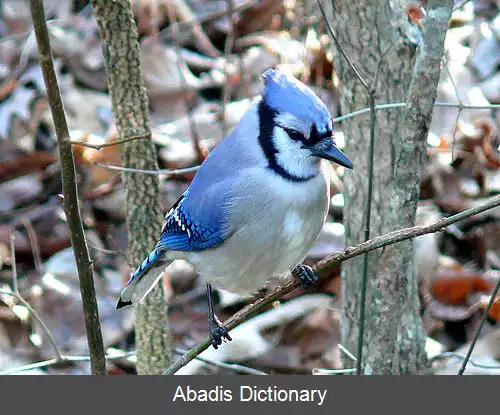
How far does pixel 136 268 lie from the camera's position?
8.76 ft

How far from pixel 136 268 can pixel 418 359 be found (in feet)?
3.07

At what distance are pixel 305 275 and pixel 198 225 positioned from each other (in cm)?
35

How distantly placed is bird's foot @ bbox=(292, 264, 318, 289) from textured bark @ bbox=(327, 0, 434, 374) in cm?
18

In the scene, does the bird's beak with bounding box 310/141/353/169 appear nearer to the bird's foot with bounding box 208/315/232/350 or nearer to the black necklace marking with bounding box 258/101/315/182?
the black necklace marking with bounding box 258/101/315/182

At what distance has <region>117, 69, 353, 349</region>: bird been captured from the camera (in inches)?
85.6

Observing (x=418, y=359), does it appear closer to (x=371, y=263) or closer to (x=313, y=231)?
(x=371, y=263)

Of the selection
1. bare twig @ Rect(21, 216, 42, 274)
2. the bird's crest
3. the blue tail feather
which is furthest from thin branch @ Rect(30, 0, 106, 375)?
bare twig @ Rect(21, 216, 42, 274)

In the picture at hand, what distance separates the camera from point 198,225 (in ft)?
8.18

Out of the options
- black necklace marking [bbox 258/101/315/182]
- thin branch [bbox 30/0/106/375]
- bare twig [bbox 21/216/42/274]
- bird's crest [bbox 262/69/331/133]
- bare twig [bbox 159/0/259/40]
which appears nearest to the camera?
thin branch [bbox 30/0/106/375]

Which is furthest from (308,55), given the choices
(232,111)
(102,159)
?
(102,159)

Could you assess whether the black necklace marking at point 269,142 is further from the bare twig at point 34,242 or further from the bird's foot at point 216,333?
the bare twig at point 34,242

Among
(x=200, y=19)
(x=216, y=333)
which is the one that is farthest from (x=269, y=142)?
(x=200, y=19)

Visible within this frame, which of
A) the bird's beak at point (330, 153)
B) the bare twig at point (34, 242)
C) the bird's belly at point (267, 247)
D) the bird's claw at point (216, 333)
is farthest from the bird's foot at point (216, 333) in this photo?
the bare twig at point (34, 242)

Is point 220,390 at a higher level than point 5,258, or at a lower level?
lower
